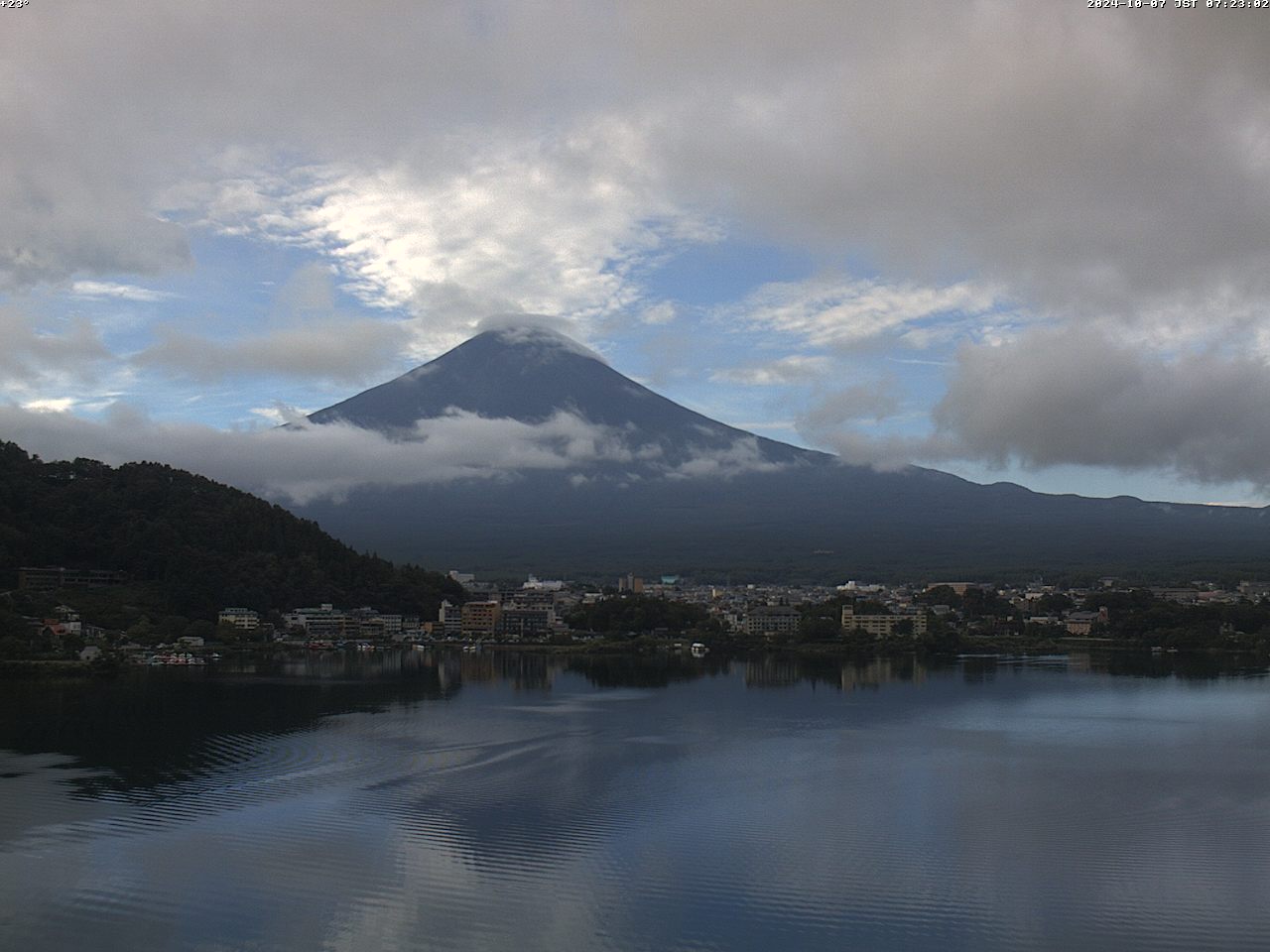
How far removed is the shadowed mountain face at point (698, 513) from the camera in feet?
135

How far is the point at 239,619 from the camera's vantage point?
2094 centimetres

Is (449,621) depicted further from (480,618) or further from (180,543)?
(180,543)

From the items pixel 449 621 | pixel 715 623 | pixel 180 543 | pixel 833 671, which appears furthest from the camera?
pixel 449 621

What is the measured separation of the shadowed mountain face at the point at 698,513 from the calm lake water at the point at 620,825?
26.8m

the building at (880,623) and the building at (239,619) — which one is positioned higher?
the building at (239,619)

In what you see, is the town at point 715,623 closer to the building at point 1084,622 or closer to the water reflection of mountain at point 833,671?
the building at point 1084,622

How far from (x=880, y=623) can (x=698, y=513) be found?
1120 inches

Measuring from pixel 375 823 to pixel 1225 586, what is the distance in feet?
103

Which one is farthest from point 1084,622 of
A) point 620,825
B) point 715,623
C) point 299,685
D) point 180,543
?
point 620,825

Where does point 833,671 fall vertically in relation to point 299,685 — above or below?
below

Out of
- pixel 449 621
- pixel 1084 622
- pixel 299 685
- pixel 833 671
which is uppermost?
pixel 449 621

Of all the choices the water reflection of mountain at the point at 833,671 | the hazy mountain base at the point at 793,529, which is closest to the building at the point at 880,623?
the water reflection of mountain at the point at 833,671

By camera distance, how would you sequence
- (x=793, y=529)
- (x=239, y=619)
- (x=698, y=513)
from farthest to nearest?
1. (x=698, y=513)
2. (x=793, y=529)
3. (x=239, y=619)

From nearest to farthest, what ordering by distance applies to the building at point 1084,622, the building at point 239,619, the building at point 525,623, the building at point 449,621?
1. the building at point 239,619
2. the building at point 1084,622
3. the building at point 525,623
4. the building at point 449,621
